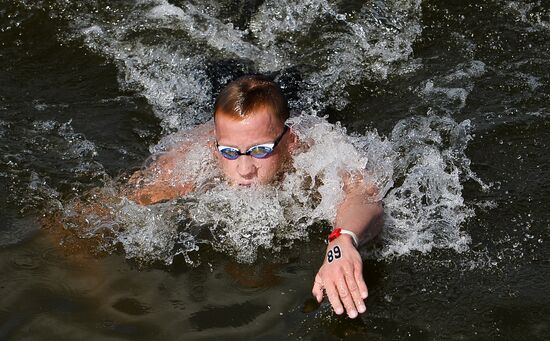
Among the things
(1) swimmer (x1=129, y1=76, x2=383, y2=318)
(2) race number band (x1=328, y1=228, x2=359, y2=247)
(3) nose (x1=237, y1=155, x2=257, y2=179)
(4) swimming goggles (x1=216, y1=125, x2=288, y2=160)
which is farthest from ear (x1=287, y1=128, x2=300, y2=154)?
(2) race number band (x1=328, y1=228, x2=359, y2=247)

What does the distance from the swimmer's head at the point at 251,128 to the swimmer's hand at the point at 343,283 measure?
1.20m

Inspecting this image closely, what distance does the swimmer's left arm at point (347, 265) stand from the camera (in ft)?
13.8

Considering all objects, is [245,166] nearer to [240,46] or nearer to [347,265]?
[347,265]

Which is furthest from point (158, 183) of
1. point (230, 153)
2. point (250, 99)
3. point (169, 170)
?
point (250, 99)

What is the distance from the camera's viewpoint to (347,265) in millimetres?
4320

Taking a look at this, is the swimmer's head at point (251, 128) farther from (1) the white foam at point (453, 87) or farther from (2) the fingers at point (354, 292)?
(1) the white foam at point (453, 87)

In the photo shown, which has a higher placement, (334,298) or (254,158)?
(334,298)

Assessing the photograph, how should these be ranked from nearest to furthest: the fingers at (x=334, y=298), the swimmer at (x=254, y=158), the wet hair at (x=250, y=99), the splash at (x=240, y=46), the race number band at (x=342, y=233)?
the fingers at (x=334, y=298) < the race number band at (x=342, y=233) < the swimmer at (x=254, y=158) < the wet hair at (x=250, y=99) < the splash at (x=240, y=46)

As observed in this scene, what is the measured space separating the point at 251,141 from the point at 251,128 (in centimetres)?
8

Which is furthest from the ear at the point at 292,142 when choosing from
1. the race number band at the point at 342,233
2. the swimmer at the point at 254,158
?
the race number band at the point at 342,233

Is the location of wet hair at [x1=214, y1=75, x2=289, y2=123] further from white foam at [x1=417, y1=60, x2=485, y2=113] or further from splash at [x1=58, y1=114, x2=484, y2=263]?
white foam at [x1=417, y1=60, x2=485, y2=113]

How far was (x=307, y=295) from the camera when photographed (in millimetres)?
4816

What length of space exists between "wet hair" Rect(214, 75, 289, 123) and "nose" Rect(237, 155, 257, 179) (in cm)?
26

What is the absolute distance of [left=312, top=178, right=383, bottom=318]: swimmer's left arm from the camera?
420cm
